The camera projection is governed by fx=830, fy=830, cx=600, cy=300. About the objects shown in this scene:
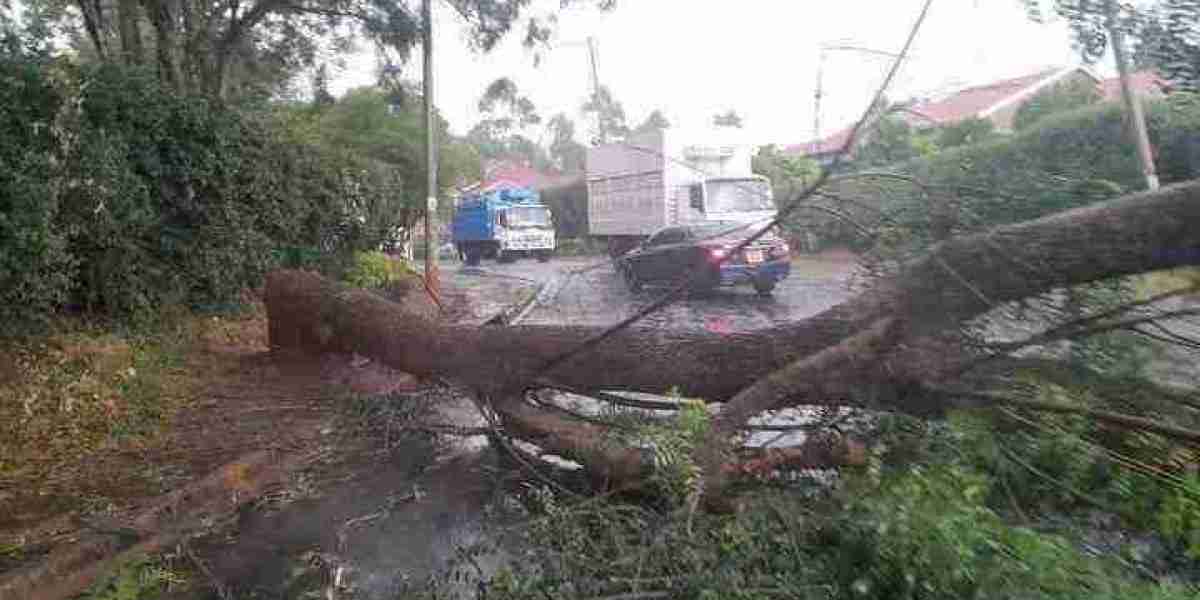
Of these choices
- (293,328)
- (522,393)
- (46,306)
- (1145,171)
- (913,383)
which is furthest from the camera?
(1145,171)

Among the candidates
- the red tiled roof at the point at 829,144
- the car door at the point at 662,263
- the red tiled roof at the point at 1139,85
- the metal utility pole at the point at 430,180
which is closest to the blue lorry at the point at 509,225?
the metal utility pole at the point at 430,180

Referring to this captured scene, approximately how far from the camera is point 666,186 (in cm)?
1744

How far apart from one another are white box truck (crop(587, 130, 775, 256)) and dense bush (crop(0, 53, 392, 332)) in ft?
17.8

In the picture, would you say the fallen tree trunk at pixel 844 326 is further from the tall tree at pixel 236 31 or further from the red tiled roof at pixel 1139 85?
the tall tree at pixel 236 31

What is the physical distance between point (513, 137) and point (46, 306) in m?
69.4

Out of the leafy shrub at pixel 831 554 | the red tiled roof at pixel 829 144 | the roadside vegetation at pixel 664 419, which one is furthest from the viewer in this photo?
the red tiled roof at pixel 829 144

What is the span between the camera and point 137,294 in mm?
8039

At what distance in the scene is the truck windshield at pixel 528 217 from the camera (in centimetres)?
2762

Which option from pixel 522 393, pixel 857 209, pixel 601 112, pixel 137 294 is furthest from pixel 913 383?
pixel 601 112

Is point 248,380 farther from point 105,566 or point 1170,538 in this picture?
point 1170,538

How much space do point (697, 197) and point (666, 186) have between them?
1.79 metres

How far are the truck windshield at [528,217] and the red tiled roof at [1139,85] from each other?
1697 centimetres

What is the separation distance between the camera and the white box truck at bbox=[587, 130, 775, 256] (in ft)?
50.0

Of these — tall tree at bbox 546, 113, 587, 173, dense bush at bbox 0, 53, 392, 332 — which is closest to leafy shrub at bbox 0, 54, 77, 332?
dense bush at bbox 0, 53, 392, 332
